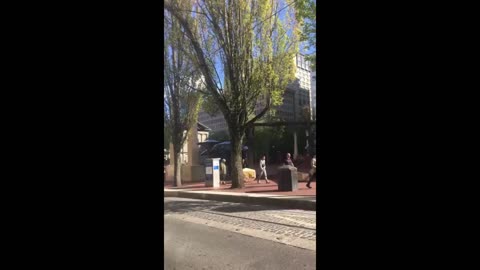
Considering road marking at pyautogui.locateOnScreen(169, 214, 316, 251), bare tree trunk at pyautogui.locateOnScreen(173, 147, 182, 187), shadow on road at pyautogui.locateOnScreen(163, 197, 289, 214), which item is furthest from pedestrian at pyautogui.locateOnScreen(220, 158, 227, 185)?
road marking at pyautogui.locateOnScreen(169, 214, 316, 251)

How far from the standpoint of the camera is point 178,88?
12.5 metres

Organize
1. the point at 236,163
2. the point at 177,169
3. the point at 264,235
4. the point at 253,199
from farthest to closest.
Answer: the point at 177,169 < the point at 236,163 < the point at 253,199 < the point at 264,235

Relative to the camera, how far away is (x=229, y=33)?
9.78 metres

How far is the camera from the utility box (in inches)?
450

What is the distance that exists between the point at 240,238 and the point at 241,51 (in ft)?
20.4

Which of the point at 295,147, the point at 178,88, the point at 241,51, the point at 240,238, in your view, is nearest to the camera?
the point at 240,238

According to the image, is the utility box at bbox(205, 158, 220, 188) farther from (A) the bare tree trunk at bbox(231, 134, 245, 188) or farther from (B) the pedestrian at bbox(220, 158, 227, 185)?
(A) the bare tree trunk at bbox(231, 134, 245, 188)

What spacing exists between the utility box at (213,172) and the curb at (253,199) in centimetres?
112

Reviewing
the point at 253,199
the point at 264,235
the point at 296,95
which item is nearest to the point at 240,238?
the point at 264,235

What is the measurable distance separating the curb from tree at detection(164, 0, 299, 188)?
3.80 ft

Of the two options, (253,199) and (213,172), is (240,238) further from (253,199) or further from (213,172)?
(213,172)
